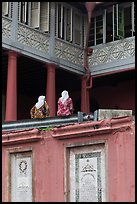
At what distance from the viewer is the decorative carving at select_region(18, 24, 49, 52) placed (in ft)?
70.9

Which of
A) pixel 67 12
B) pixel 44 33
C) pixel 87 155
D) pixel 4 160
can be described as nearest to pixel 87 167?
pixel 87 155

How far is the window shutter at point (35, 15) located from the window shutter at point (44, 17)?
208 mm

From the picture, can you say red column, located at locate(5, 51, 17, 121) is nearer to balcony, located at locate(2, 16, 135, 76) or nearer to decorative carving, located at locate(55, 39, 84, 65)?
balcony, located at locate(2, 16, 135, 76)

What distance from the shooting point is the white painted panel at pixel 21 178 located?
498 inches

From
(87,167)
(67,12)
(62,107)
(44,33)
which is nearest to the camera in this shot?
(87,167)

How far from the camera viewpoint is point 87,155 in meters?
12.0

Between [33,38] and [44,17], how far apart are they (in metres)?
1.22

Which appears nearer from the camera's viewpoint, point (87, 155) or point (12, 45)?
point (87, 155)

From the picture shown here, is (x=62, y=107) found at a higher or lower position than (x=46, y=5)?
lower

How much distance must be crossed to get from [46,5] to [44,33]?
1.12 meters

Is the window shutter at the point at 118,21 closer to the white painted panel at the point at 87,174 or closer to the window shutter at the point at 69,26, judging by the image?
the window shutter at the point at 69,26

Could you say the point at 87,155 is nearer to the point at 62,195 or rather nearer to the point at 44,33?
the point at 62,195

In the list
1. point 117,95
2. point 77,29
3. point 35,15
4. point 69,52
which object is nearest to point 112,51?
point 69,52

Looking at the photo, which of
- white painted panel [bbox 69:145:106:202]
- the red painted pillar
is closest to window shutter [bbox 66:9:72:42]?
the red painted pillar
